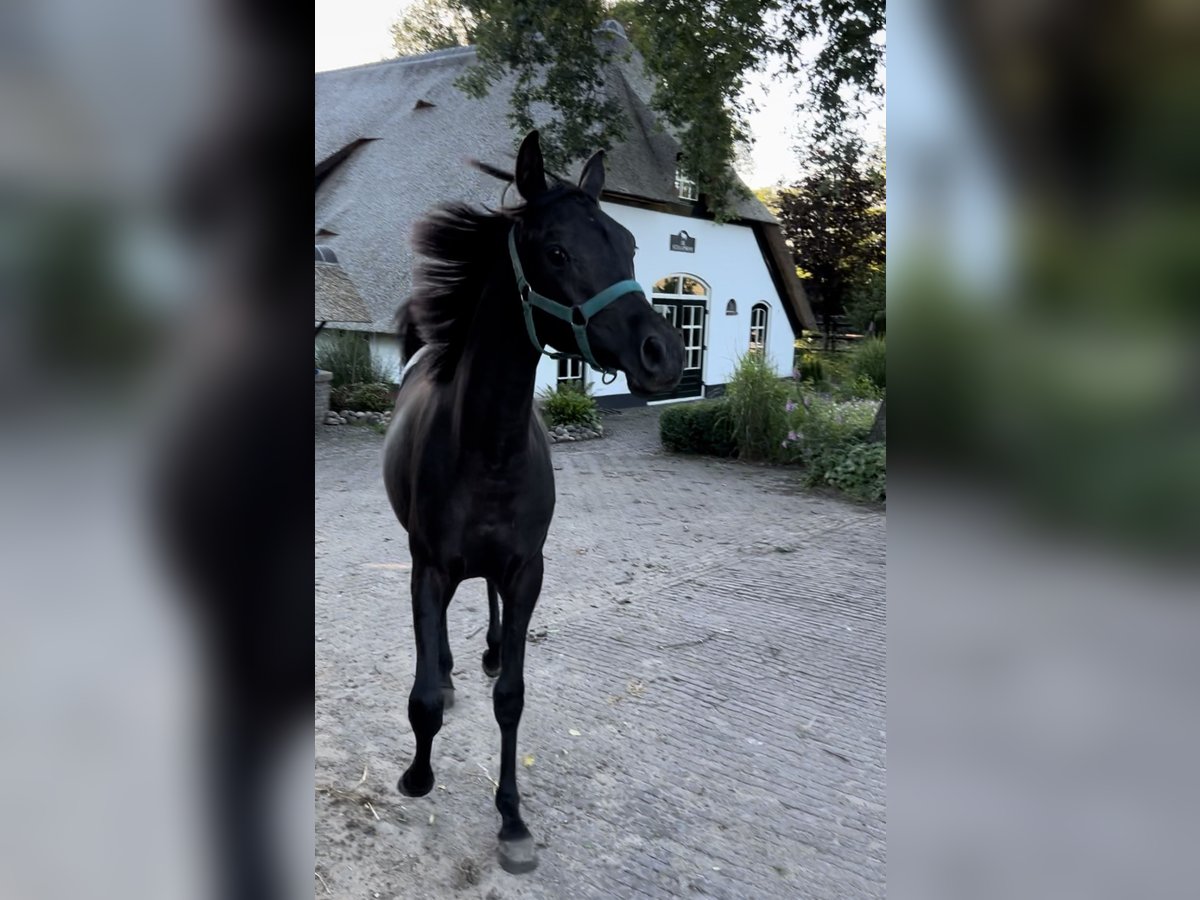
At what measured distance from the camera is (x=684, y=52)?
5.27 meters

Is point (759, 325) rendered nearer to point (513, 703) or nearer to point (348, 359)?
point (348, 359)

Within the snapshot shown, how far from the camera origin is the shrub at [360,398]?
12211mm

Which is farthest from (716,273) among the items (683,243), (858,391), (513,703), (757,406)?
(513,703)

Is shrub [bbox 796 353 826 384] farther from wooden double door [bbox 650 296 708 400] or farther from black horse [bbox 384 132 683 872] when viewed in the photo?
black horse [bbox 384 132 683 872]

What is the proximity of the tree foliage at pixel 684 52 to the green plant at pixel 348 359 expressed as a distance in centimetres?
708

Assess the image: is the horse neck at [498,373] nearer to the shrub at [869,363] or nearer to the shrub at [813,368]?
the shrub at [869,363]

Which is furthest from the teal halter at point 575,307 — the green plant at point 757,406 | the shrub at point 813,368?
the shrub at point 813,368

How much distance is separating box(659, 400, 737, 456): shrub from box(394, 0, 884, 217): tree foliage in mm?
5505

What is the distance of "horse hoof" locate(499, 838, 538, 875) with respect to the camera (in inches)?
103

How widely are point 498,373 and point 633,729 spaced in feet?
6.52
